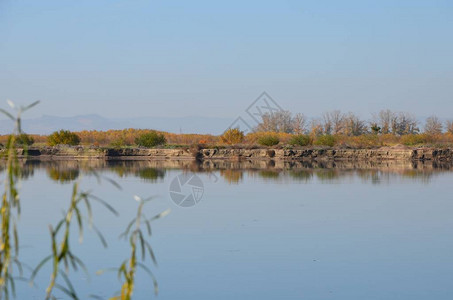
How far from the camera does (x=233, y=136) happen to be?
40781 mm

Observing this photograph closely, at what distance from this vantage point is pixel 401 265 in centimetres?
737

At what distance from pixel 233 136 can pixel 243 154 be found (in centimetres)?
657

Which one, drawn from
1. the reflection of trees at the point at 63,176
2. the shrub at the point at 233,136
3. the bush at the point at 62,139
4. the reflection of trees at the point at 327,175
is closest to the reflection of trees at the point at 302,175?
the reflection of trees at the point at 327,175

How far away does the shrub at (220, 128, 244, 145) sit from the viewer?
4075 cm

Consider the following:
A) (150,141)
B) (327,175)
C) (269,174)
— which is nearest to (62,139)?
(150,141)

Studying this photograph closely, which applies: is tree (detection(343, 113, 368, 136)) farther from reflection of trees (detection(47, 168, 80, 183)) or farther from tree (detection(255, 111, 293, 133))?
reflection of trees (detection(47, 168, 80, 183))

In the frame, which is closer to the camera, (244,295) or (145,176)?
(244,295)

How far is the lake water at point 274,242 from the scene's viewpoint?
641 cm

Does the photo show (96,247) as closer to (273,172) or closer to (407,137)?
(273,172)

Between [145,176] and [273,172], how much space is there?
4629 millimetres

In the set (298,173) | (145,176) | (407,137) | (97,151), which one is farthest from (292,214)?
(407,137)

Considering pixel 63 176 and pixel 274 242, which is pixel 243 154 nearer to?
pixel 63 176

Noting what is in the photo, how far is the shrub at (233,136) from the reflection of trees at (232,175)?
18.4 metres

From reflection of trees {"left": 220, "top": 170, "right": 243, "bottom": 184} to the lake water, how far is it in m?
1.79
